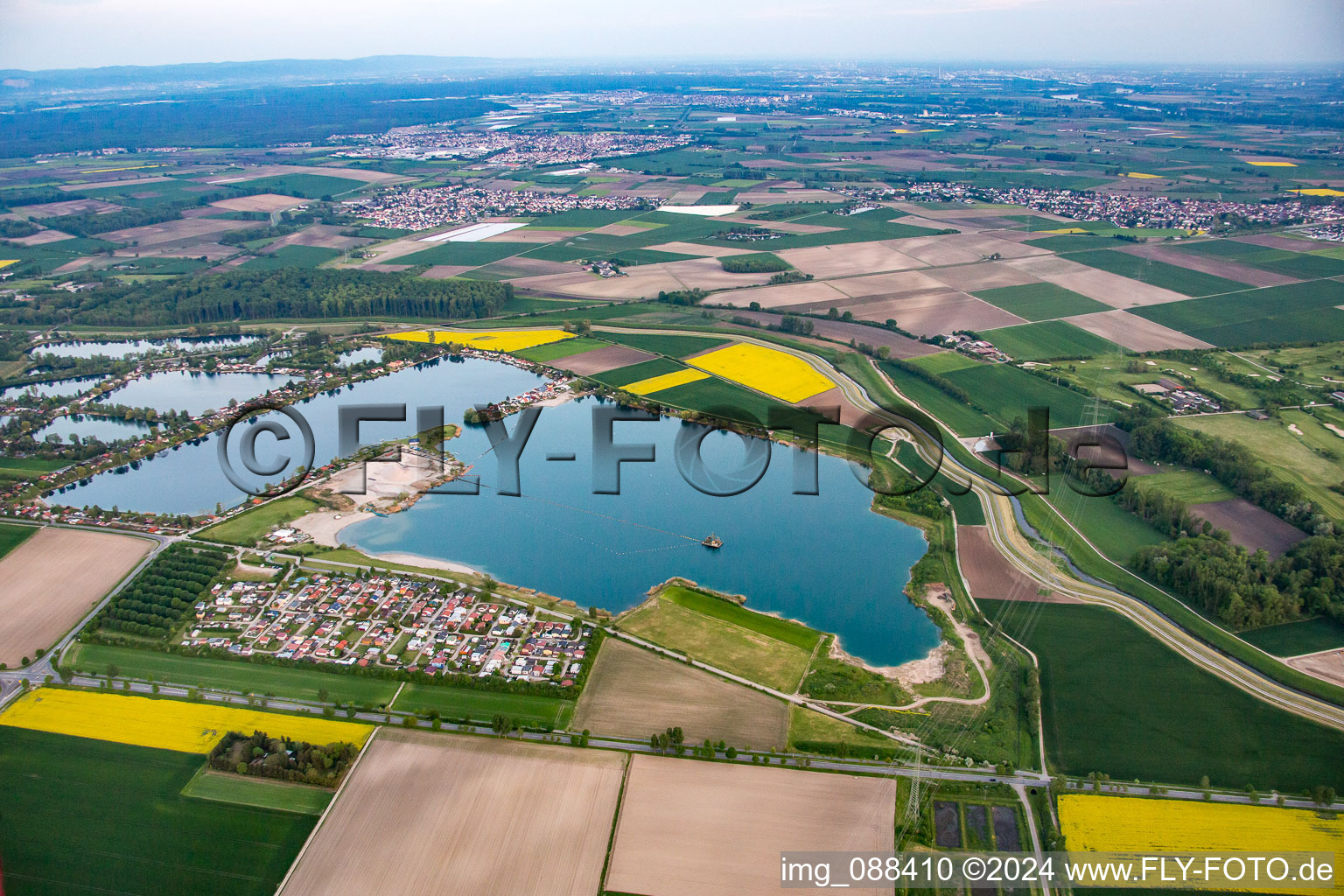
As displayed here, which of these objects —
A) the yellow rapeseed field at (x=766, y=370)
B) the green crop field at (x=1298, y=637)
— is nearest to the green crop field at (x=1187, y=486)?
the green crop field at (x=1298, y=637)

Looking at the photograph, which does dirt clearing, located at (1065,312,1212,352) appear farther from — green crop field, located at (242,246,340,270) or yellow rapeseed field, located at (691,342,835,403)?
green crop field, located at (242,246,340,270)

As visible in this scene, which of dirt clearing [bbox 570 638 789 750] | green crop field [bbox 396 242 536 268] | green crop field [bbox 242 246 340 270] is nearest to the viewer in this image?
dirt clearing [bbox 570 638 789 750]

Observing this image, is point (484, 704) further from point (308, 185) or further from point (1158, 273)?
point (308, 185)

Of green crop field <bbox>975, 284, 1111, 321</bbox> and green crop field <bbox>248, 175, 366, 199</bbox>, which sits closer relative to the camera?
green crop field <bbox>975, 284, 1111, 321</bbox>

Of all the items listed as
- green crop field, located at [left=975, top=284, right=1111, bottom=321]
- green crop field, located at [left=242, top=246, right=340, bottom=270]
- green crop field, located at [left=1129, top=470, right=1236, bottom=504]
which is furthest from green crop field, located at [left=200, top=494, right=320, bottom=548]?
green crop field, located at [left=975, top=284, right=1111, bottom=321]

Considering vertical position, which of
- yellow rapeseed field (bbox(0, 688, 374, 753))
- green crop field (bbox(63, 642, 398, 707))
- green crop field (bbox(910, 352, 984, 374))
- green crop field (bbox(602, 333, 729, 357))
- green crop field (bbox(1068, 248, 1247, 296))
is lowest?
yellow rapeseed field (bbox(0, 688, 374, 753))

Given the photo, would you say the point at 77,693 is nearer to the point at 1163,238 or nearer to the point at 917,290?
the point at 917,290

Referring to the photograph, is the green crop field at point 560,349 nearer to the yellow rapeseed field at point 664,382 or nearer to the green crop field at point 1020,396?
the yellow rapeseed field at point 664,382
